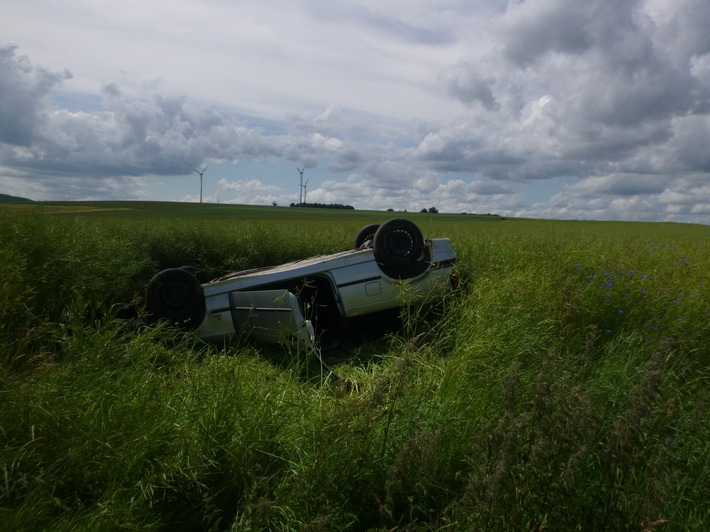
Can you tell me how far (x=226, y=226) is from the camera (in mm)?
14406

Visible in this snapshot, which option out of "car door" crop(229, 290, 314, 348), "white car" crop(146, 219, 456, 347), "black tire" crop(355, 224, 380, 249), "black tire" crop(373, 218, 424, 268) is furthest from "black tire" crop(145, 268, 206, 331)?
"black tire" crop(355, 224, 380, 249)

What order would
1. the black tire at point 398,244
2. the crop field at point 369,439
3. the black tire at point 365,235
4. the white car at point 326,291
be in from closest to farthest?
1. the crop field at point 369,439
2. the white car at point 326,291
3. the black tire at point 398,244
4. the black tire at point 365,235

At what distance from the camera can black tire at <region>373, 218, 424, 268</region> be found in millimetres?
7793

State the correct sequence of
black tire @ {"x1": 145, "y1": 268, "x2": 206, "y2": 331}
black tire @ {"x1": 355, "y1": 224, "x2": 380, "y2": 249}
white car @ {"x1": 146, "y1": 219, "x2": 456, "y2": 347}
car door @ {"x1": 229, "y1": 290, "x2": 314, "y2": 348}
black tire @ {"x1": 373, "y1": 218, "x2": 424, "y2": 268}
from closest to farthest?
car door @ {"x1": 229, "y1": 290, "x2": 314, "y2": 348}
white car @ {"x1": 146, "y1": 219, "x2": 456, "y2": 347}
black tire @ {"x1": 145, "y1": 268, "x2": 206, "y2": 331}
black tire @ {"x1": 373, "y1": 218, "x2": 424, "y2": 268}
black tire @ {"x1": 355, "y1": 224, "x2": 380, "y2": 249}

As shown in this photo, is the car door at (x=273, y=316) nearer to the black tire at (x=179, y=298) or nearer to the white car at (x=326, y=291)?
the white car at (x=326, y=291)

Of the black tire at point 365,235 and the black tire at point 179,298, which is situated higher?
the black tire at point 365,235

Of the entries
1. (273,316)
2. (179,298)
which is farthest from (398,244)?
(179,298)

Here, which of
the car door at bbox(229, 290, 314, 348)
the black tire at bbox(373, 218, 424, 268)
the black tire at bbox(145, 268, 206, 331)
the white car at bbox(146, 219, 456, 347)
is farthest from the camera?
the black tire at bbox(373, 218, 424, 268)

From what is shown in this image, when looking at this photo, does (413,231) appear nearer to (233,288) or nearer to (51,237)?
(233,288)

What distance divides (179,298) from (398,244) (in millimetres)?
2947

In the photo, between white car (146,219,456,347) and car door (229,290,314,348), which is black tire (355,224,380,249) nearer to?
white car (146,219,456,347)

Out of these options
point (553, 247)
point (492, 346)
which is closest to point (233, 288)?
point (492, 346)

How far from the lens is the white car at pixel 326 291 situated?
7.04 meters

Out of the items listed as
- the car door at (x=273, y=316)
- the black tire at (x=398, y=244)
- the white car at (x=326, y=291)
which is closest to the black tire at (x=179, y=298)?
the white car at (x=326, y=291)
